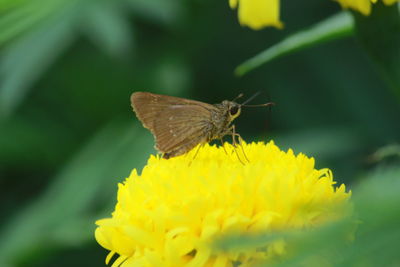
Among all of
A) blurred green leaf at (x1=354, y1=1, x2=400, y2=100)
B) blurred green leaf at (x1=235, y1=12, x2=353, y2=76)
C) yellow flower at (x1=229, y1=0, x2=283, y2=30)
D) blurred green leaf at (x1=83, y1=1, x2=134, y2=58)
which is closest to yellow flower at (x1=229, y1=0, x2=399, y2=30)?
yellow flower at (x1=229, y1=0, x2=283, y2=30)

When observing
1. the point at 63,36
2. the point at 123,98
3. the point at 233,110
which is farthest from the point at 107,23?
the point at 233,110

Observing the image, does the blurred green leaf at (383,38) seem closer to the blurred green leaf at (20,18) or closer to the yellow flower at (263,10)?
the yellow flower at (263,10)

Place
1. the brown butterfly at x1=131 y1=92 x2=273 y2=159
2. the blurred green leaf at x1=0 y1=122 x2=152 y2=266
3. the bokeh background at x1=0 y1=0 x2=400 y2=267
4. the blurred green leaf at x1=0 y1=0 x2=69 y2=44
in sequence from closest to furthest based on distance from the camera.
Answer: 1. the blurred green leaf at x1=0 y1=0 x2=69 y2=44
2. the brown butterfly at x1=131 y1=92 x2=273 y2=159
3. the blurred green leaf at x1=0 y1=122 x2=152 y2=266
4. the bokeh background at x1=0 y1=0 x2=400 y2=267

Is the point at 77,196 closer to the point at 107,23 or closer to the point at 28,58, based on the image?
the point at 28,58

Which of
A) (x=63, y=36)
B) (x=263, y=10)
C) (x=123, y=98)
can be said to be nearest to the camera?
(x=263, y=10)

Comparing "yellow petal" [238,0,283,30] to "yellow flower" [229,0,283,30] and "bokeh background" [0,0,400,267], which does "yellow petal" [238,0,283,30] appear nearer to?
"yellow flower" [229,0,283,30]

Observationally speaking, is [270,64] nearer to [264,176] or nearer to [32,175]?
[32,175]

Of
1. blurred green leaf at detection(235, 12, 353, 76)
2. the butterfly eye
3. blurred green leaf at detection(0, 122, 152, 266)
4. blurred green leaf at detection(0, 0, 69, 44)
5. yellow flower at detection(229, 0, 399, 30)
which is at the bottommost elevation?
yellow flower at detection(229, 0, 399, 30)
